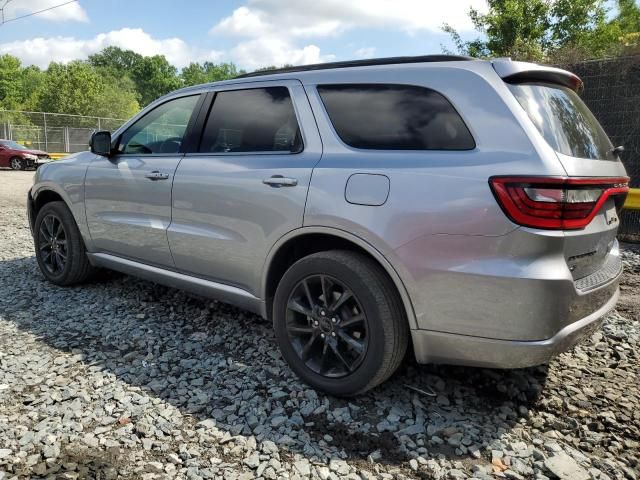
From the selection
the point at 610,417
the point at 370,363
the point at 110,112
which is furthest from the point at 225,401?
the point at 110,112

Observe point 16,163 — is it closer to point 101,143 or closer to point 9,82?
point 101,143

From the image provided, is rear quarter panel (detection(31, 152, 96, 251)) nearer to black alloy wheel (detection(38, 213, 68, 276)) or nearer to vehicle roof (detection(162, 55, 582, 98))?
black alloy wheel (detection(38, 213, 68, 276))

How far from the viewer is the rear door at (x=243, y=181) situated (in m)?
3.04

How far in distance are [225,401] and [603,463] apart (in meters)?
1.94

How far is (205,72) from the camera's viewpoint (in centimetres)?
12762

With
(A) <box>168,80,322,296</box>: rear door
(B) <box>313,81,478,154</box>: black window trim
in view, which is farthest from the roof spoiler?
(A) <box>168,80,322,296</box>: rear door

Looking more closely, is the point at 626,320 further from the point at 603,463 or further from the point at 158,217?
the point at 158,217

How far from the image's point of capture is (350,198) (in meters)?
2.71

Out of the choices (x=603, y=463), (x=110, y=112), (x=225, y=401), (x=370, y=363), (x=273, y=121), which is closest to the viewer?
(x=603, y=463)

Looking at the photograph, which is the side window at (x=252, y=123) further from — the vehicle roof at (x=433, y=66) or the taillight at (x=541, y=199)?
the taillight at (x=541, y=199)

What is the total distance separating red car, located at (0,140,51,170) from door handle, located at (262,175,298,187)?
2057cm

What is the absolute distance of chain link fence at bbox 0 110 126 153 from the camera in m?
28.2

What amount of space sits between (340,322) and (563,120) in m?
1.56

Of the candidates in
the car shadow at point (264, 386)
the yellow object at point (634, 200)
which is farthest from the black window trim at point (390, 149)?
the yellow object at point (634, 200)
